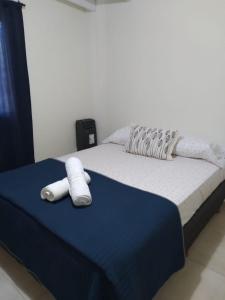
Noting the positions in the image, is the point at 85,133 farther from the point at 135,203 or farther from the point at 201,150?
the point at 135,203

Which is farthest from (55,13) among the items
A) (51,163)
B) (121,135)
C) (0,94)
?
(51,163)

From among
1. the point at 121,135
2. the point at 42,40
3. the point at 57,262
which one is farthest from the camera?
the point at 121,135

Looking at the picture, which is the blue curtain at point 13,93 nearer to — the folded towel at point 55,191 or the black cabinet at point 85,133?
the black cabinet at point 85,133

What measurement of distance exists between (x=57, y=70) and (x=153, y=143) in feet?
4.95

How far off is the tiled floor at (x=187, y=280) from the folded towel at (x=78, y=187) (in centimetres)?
67

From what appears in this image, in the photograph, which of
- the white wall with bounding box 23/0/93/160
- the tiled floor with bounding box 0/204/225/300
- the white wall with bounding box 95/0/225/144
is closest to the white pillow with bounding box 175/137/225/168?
the white wall with bounding box 95/0/225/144

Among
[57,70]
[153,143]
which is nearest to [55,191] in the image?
[153,143]

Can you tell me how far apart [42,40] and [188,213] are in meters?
2.39

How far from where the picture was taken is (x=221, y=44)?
89.8 inches

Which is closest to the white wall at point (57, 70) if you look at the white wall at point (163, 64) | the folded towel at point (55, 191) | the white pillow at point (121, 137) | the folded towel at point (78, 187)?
the white wall at point (163, 64)

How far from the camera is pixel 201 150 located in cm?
227

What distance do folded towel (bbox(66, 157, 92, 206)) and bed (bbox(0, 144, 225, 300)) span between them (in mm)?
234

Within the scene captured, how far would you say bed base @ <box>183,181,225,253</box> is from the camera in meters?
1.69

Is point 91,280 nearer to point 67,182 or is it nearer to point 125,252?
point 125,252
